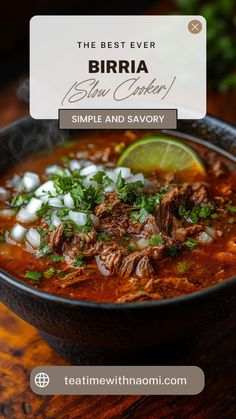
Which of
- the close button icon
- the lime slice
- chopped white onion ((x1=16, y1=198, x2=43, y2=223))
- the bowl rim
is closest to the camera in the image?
the bowl rim

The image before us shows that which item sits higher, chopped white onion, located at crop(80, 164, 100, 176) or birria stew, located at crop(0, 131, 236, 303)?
chopped white onion, located at crop(80, 164, 100, 176)

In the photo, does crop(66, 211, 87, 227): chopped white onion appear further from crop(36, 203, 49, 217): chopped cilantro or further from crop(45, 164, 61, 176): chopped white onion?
crop(45, 164, 61, 176): chopped white onion

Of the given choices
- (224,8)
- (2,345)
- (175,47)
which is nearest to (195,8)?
(224,8)

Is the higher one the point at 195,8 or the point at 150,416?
the point at 195,8

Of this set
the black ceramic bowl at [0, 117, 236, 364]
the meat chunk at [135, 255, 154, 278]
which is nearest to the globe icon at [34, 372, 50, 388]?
the black ceramic bowl at [0, 117, 236, 364]

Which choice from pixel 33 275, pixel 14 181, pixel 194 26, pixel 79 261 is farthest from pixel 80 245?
pixel 194 26

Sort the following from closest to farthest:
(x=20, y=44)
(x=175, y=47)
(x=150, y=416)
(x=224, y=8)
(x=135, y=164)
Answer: (x=150, y=416) → (x=135, y=164) → (x=175, y=47) → (x=224, y=8) → (x=20, y=44)

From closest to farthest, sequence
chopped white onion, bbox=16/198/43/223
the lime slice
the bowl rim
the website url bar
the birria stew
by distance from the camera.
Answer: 1. the bowl rim
2. the birria stew
3. the website url bar
4. chopped white onion, bbox=16/198/43/223
5. the lime slice

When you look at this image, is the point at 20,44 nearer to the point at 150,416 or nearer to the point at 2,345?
the point at 2,345
